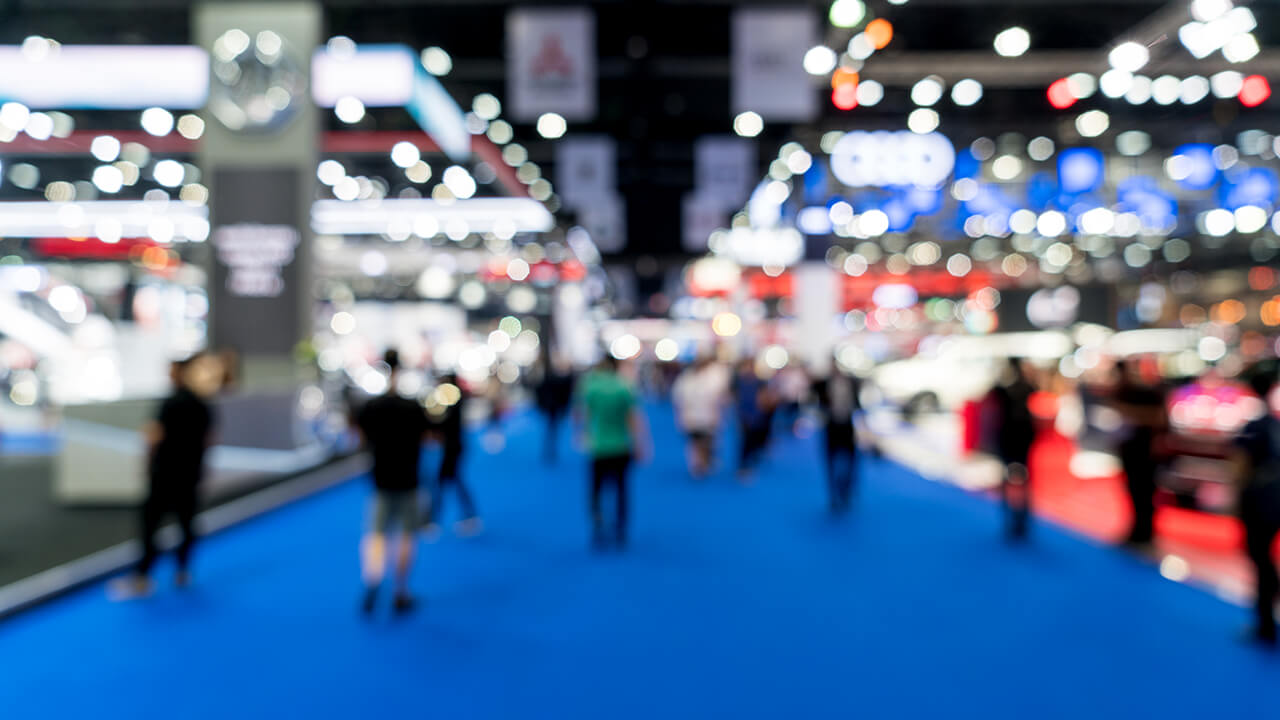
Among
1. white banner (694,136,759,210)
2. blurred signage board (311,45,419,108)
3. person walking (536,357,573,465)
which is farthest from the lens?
white banner (694,136,759,210)

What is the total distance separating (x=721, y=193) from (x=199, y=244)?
19984 millimetres

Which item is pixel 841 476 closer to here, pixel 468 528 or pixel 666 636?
pixel 468 528

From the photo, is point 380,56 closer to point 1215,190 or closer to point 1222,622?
point 1222,622

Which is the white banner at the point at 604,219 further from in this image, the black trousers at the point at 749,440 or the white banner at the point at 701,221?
the black trousers at the point at 749,440

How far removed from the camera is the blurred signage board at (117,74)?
10.9 m

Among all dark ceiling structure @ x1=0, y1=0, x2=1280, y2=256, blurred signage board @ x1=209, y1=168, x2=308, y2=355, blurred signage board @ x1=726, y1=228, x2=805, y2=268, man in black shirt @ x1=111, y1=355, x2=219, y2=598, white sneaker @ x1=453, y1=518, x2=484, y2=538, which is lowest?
white sneaker @ x1=453, y1=518, x2=484, y2=538

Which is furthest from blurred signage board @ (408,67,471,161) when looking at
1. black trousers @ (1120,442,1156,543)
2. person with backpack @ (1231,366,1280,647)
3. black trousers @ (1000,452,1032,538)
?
person with backpack @ (1231,366,1280,647)

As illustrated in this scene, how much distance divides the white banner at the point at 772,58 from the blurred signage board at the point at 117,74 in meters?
7.12

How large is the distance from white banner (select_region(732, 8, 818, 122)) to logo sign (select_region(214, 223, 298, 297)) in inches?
213

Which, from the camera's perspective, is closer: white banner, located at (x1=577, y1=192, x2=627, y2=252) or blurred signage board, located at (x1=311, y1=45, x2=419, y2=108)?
blurred signage board, located at (x1=311, y1=45, x2=419, y2=108)

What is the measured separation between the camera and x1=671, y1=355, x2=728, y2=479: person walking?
10.7m

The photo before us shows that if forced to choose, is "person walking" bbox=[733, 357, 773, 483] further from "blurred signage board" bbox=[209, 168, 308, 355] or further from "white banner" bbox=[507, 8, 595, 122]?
"blurred signage board" bbox=[209, 168, 308, 355]

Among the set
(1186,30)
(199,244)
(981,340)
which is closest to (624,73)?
(1186,30)

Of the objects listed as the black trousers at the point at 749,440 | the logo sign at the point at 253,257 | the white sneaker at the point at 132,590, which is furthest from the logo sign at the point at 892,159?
the white sneaker at the point at 132,590
